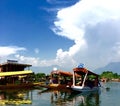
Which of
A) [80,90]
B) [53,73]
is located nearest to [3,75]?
[53,73]

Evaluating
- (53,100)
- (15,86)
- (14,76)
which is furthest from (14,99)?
(14,76)

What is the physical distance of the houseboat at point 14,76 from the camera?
61100 millimetres

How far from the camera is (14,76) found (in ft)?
219

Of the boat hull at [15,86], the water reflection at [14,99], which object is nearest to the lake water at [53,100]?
the water reflection at [14,99]

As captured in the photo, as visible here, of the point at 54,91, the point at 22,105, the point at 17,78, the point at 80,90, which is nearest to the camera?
the point at 22,105

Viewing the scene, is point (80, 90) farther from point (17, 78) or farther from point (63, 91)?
point (17, 78)

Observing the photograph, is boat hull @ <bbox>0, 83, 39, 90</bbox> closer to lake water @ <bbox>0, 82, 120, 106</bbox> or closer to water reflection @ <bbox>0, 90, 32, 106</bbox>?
lake water @ <bbox>0, 82, 120, 106</bbox>

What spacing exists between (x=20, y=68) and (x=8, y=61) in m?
3.16

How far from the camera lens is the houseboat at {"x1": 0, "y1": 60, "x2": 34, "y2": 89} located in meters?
61.1

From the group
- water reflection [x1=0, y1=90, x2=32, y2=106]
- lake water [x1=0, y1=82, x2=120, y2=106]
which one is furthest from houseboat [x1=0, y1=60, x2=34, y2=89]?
water reflection [x1=0, y1=90, x2=32, y2=106]

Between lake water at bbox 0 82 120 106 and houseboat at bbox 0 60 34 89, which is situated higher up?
houseboat at bbox 0 60 34 89

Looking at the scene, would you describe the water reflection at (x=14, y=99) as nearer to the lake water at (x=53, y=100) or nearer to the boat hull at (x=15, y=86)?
the lake water at (x=53, y=100)

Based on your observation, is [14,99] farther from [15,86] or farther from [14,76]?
[14,76]

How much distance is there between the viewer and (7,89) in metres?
57.7
